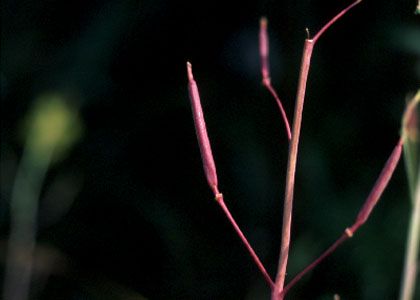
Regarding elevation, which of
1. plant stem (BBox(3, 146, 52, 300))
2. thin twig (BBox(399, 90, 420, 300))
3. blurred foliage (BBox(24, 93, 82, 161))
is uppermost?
thin twig (BBox(399, 90, 420, 300))

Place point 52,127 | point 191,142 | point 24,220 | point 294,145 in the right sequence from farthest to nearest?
point 191,142 → point 24,220 → point 52,127 → point 294,145

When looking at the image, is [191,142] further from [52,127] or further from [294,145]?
[294,145]

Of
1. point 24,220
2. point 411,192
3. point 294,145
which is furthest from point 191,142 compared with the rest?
point 294,145

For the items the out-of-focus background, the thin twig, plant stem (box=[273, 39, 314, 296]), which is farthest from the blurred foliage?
plant stem (box=[273, 39, 314, 296])

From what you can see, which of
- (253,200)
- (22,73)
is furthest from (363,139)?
(22,73)

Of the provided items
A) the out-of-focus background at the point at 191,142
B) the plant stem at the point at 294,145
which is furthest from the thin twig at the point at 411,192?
the out-of-focus background at the point at 191,142

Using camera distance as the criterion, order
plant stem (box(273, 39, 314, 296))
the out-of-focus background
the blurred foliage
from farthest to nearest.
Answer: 1. the out-of-focus background
2. the blurred foliage
3. plant stem (box(273, 39, 314, 296))

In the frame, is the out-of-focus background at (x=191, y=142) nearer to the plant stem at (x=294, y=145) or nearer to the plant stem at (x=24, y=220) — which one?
the plant stem at (x=24, y=220)

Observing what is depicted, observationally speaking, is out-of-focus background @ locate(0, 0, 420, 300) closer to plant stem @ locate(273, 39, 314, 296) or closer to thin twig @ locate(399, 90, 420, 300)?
thin twig @ locate(399, 90, 420, 300)
